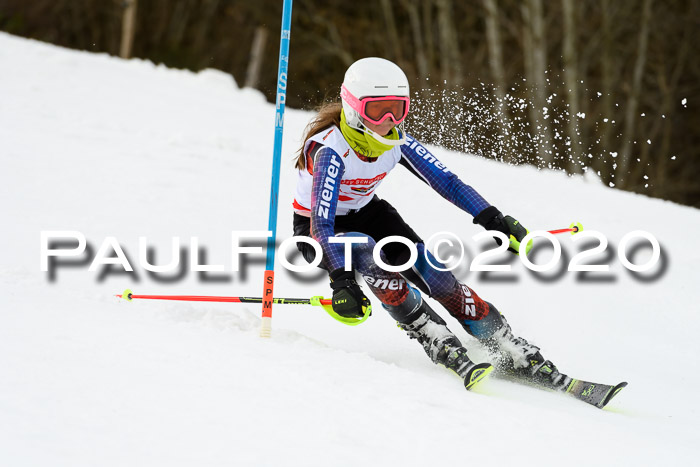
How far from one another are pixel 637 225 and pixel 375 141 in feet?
12.6

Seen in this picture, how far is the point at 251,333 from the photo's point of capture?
345 centimetres

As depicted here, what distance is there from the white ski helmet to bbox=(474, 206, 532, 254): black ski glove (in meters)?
0.57

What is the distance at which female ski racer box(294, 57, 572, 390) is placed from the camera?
335cm

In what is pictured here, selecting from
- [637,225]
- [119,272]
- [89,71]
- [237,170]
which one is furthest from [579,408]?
[89,71]

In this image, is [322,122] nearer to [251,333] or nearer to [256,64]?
[251,333]

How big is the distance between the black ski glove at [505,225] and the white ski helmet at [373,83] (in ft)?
1.88

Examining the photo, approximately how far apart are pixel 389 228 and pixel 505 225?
572 millimetres

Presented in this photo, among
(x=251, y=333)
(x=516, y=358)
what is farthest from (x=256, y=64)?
(x=516, y=358)

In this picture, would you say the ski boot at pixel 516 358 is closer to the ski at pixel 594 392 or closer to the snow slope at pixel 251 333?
the ski at pixel 594 392

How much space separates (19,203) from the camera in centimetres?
557

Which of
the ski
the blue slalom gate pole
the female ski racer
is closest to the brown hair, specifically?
the female ski racer

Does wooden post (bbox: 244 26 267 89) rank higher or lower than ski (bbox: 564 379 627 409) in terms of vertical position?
higher

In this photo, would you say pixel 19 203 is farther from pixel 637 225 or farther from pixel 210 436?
pixel 637 225

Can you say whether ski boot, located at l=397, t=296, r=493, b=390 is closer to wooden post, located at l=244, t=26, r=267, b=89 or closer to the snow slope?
the snow slope
